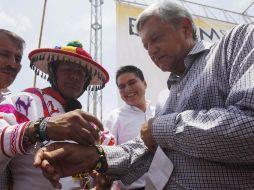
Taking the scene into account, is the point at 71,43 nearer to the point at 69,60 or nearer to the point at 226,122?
the point at 69,60

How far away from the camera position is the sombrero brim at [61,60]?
2041mm

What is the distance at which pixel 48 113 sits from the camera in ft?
6.04

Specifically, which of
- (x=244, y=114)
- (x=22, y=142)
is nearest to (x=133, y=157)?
(x=22, y=142)

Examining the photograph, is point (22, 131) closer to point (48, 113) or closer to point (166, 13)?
point (48, 113)

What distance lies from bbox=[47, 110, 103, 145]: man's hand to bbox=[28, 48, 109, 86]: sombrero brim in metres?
0.68

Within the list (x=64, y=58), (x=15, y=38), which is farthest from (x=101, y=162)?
(x=15, y=38)

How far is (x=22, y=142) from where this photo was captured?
1.51 m

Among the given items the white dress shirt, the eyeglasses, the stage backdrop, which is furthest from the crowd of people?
the stage backdrop

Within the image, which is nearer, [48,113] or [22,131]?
[22,131]

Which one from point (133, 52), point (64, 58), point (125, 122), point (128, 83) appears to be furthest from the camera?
point (133, 52)

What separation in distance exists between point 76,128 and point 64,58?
79 cm

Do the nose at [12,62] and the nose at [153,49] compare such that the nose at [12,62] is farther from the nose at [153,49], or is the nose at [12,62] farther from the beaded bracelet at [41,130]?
the nose at [153,49]

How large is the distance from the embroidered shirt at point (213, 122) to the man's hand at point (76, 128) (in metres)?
0.19

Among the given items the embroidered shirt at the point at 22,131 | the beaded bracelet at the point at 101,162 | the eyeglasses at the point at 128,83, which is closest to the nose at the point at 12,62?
the embroidered shirt at the point at 22,131
